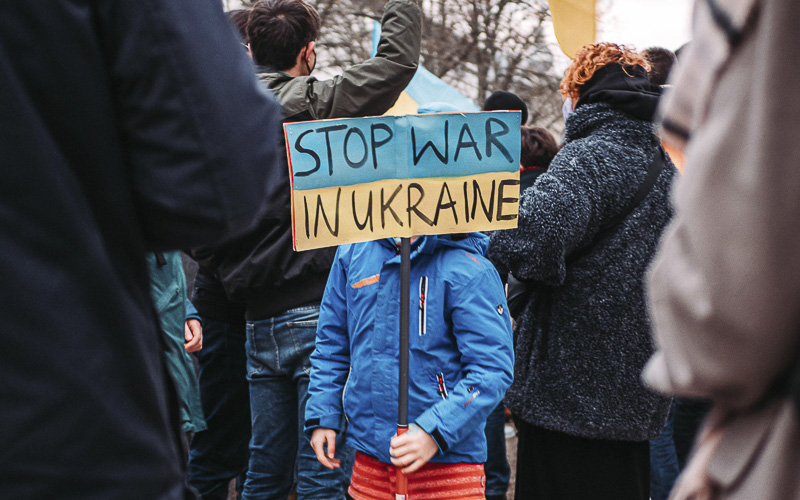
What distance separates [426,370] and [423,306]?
175mm

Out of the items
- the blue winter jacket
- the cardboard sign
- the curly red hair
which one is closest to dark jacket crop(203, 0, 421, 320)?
the blue winter jacket

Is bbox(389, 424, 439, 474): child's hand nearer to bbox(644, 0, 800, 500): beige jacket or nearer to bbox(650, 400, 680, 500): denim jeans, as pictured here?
bbox(644, 0, 800, 500): beige jacket

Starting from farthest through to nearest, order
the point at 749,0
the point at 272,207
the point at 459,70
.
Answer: the point at 459,70, the point at 272,207, the point at 749,0

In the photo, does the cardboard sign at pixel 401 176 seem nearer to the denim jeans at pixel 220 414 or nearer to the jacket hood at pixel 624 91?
the jacket hood at pixel 624 91

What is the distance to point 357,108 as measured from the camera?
107 inches

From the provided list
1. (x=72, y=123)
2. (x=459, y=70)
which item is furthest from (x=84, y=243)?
(x=459, y=70)

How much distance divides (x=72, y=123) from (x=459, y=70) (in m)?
11.1

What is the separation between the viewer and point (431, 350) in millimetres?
2094

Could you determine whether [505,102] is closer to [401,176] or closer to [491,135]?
[491,135]

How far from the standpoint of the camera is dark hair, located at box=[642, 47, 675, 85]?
3.04 meters

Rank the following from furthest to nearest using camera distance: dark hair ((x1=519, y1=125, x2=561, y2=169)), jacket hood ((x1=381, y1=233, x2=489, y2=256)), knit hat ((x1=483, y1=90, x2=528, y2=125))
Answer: knit hat ((x1=483, y1=90, x2=528, y2=125)) → dark hair ((x1=519, y1=125, x2=561, y2=169)) → jacket hood ((x1=381, y1=233, x2=489, y2=256))

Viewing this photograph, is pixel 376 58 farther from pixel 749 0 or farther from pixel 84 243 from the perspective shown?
pixel 749 0

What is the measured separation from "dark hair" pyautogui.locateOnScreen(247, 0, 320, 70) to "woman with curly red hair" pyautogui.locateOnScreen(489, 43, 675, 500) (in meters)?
1.07

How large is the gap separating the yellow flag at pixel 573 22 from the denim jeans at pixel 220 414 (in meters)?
1.86
